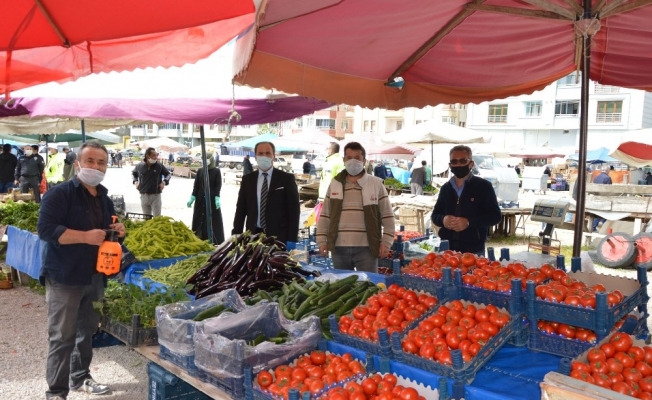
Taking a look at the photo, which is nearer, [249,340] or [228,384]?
[228,384]

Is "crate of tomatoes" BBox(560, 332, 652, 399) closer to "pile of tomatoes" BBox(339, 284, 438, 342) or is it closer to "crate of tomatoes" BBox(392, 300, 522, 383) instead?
"crate of tomatoes" BBox(392, 300, 522, 383)

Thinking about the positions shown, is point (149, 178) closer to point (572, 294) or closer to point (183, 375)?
point (183, 375)

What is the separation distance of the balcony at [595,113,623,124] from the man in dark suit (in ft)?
170

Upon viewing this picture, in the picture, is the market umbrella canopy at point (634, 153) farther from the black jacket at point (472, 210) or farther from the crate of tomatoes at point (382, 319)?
the crate of tomatoes at point (382, 319)

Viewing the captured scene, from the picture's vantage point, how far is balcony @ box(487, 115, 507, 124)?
5566 cm

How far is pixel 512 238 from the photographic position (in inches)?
534

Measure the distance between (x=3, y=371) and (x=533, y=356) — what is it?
4913 millimetres

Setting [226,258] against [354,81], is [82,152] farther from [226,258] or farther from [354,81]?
[354,81]

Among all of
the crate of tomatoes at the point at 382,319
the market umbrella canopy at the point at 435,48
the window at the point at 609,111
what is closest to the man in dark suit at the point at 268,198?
the market umbrella canopy at the point at 435,48

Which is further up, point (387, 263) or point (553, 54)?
point (553, 54)

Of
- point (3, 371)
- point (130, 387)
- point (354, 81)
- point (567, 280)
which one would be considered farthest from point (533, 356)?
point (3, 371)

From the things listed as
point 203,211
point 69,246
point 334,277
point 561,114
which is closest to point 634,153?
point 203,211

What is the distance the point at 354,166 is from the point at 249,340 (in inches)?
90.6

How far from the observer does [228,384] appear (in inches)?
120
